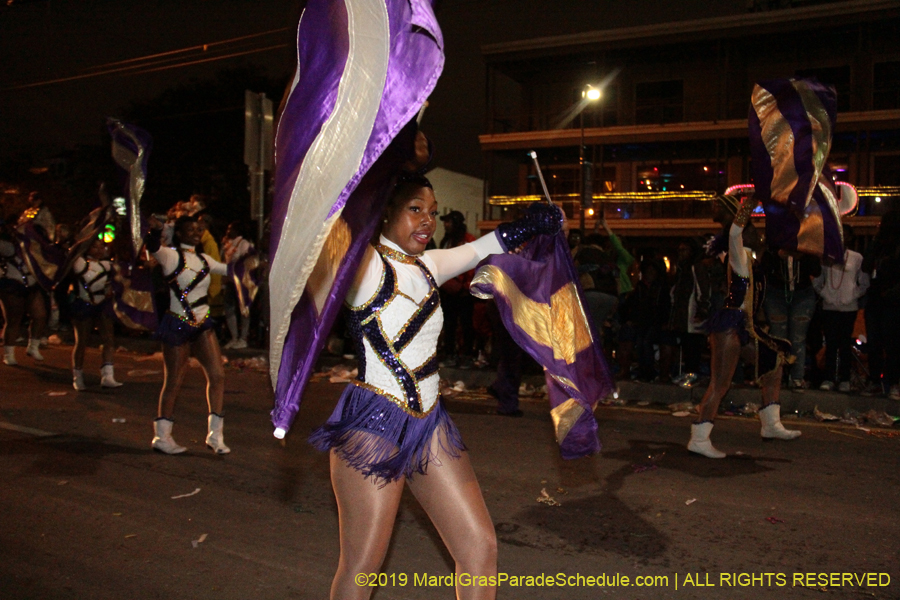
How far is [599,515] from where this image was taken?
517cm

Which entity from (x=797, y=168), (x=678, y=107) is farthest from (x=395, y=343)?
(x=678, y=107)

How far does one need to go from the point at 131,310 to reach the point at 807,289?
804cm

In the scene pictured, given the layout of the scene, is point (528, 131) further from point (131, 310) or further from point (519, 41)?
point (131, 310)

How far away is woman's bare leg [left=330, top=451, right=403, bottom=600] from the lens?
284cm

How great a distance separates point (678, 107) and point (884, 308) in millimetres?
19609

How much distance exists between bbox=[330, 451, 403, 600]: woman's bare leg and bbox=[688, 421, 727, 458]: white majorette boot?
4.44 meters

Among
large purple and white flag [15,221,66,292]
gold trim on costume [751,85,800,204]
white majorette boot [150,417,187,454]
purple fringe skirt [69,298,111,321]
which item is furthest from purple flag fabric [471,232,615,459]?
large purple and white flag [15,221,66,292]

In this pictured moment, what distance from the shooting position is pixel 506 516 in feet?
16.9

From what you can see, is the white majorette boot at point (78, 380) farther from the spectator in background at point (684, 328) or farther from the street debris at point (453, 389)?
the spectator in background at point (684, 328)

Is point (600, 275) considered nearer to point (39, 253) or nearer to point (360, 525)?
point (360, 525)

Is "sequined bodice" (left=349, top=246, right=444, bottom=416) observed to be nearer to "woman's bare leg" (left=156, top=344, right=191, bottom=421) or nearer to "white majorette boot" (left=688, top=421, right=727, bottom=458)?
"woman's bare leg" (left=156, top=344, right=191, bottom=421)

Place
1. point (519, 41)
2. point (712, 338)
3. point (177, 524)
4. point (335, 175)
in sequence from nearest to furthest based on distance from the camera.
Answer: point (335, 175) → point (177, 524) → point (712, 338) → point (519, 41)

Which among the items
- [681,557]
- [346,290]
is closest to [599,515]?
[681,557]

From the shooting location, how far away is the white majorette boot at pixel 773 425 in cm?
727
